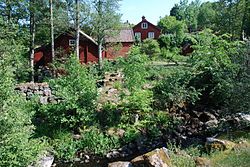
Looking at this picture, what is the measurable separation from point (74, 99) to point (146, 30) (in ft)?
117

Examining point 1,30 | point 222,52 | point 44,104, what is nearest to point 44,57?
point 1,30

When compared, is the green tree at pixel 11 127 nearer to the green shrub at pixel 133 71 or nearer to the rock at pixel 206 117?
the green shrub at pixel 133 71

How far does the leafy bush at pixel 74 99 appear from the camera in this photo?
39.3 ft

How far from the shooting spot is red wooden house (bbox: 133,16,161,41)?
4590 cm

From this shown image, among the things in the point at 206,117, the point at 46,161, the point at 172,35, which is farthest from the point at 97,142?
the point at 172,35

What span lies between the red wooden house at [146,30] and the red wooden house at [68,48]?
21171 mm

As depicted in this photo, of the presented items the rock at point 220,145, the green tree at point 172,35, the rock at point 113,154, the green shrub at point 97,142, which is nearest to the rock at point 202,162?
the rock at point 220,145

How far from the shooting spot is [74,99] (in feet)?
39.2

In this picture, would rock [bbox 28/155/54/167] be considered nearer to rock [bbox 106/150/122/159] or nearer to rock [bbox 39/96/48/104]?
rock [bbox 106/150/122/159]

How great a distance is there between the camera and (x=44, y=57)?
24578mm

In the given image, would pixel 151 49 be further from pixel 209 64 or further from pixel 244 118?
pixel 244 118

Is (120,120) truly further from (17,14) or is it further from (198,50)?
(17,14)

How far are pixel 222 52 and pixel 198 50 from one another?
124 centimetres

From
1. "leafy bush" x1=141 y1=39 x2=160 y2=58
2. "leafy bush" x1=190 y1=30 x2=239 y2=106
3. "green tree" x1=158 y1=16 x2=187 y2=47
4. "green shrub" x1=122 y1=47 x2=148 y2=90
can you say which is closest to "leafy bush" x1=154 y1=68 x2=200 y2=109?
"leafy bush" x1=190 y1=30 x2=239 y2=106
